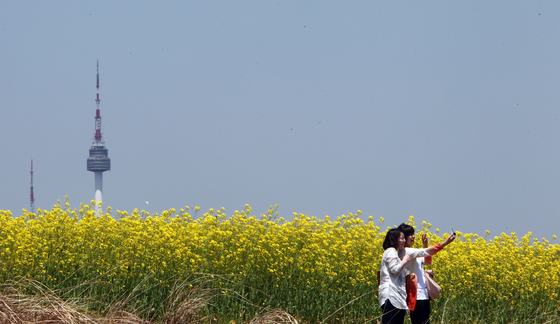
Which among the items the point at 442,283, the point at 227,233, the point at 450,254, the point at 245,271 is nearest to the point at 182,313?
the point at 245,271

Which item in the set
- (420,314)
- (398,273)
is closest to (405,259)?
(398,273)

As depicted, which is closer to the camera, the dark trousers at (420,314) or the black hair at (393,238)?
the black hair at (393,238)

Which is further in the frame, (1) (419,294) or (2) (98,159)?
(2) (98,159)

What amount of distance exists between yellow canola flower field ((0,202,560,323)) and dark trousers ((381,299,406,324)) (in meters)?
2.07

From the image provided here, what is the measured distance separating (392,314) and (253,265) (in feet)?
11.6

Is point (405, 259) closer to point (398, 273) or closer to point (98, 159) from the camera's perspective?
point (398, 273)

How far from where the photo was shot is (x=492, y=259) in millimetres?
11312

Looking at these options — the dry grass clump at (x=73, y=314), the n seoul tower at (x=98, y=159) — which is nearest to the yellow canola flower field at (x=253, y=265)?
the dry grass clump at (x=73, y=314)

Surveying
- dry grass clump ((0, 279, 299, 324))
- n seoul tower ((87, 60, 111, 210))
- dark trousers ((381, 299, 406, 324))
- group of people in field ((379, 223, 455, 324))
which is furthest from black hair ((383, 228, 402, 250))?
n seoul tower ((87, 60, 111, 210))

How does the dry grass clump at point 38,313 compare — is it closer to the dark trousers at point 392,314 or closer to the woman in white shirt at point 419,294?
the dark trousers at point 392,314

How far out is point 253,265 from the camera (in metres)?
9.98

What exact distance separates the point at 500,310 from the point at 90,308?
6369mm

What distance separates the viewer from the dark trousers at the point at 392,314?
22.3ft

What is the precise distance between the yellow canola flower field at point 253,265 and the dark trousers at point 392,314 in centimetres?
207
